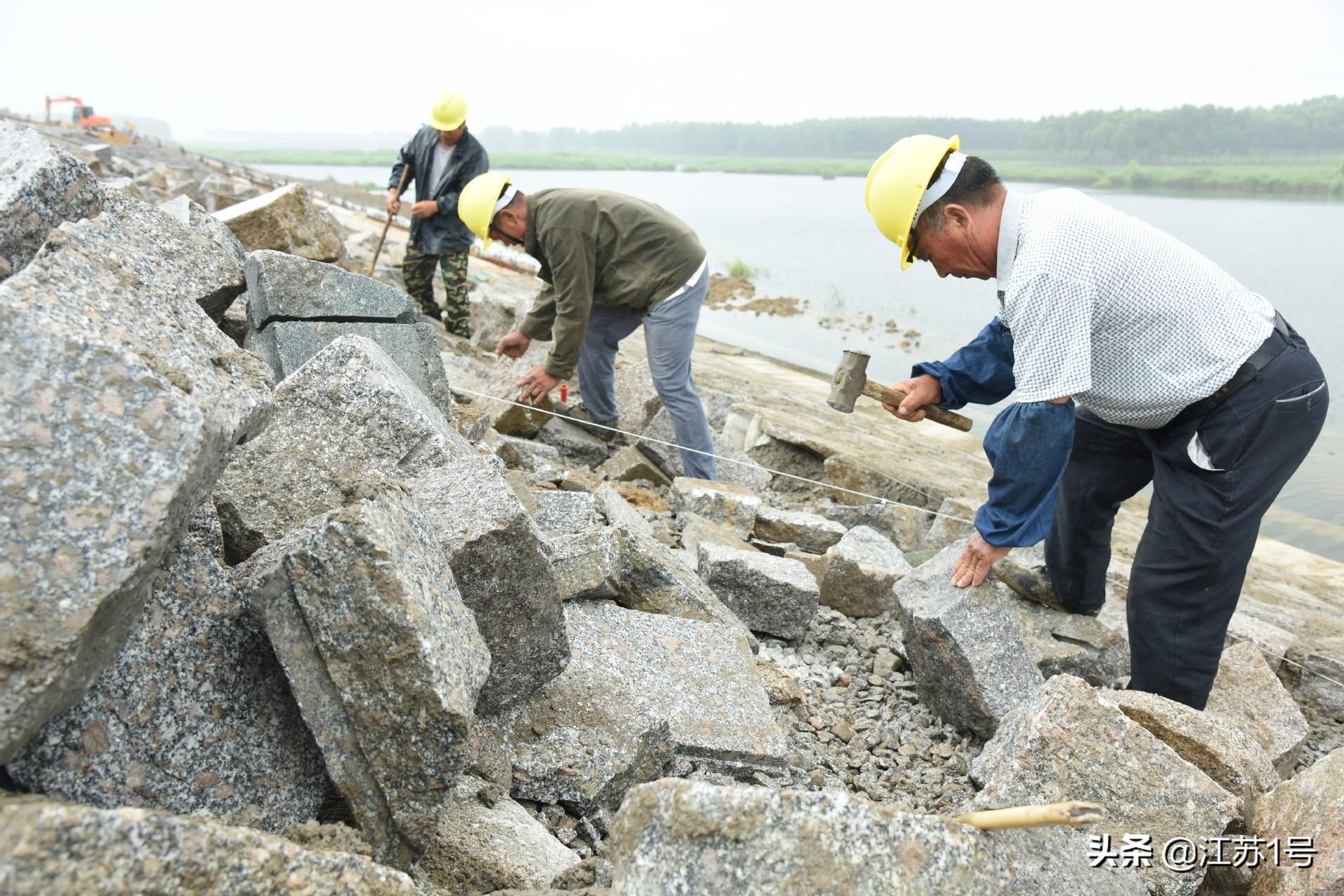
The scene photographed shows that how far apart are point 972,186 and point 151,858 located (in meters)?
2.83

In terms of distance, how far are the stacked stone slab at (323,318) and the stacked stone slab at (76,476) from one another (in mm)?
2431

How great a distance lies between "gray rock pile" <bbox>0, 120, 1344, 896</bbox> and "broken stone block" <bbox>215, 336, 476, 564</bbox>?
0.01 m

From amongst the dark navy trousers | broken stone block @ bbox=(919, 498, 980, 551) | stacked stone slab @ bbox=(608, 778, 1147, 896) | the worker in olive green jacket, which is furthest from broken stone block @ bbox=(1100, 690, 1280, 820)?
the worker in olive green jacket

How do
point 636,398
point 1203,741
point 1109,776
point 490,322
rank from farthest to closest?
point 490,322, point 636,398, point 1203,741, point 1109,776

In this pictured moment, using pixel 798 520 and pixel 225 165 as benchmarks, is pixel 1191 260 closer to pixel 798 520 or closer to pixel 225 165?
pixel 798 520

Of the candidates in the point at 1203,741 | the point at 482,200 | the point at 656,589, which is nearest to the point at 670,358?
the point at 482,200

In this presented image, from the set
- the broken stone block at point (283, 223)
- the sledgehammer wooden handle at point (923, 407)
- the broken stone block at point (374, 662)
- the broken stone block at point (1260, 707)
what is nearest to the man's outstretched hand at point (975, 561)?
the sledgehammer wooden handle at point (923, 407)

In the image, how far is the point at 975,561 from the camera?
3477 mm

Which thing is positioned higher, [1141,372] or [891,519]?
[1141,372]

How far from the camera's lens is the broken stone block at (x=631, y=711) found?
262cm

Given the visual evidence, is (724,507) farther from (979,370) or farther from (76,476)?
(76,476)

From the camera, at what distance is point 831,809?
5.77ft

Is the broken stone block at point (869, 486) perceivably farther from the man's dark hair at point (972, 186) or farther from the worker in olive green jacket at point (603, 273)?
the man's dark hair at point (972, 186)

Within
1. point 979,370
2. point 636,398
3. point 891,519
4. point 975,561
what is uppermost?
point 979,370
